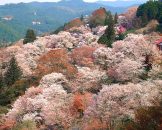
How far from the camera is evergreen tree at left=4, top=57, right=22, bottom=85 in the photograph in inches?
3142

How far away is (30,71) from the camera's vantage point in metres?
81.7

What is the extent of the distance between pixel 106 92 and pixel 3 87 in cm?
3433

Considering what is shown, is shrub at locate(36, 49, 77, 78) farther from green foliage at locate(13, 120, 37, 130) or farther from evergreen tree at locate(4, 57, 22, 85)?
green foliage at locate(13, 120, 37, 130)

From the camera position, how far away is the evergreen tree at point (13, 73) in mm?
79812

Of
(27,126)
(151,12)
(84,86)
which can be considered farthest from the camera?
(151,12)

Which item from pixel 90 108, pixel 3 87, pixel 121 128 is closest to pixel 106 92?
pixel 90 108

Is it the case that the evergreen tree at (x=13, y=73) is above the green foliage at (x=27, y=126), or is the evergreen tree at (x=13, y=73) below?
below

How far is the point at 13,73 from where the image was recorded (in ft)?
263

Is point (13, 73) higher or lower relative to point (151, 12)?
lower

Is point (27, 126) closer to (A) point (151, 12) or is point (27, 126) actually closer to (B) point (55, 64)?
(B) point (55, 64)

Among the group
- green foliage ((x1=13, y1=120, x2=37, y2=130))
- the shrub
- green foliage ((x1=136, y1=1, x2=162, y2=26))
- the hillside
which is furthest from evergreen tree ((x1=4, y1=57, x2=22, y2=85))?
green foliage ((x1=136, y1=1, x2=162, y2=26))

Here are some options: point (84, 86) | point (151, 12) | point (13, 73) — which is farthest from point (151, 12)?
point (84, 86)

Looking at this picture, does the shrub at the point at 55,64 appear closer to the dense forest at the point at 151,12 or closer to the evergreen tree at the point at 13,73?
the evergreen tree at the point at 13,73

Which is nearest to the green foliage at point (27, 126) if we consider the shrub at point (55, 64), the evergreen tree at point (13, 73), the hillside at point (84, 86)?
the hillside at point (84, 86)
